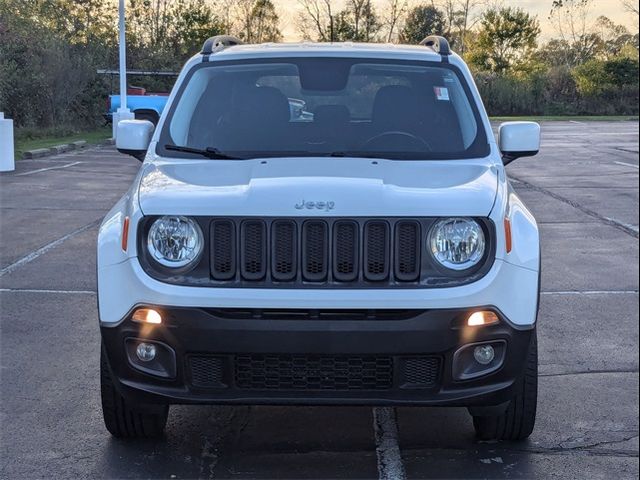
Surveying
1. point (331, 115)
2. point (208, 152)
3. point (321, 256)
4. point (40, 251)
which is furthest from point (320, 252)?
point (40, 251)

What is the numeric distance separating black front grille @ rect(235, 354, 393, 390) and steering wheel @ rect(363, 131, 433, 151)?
56.7 inches

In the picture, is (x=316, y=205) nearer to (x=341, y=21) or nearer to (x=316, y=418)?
(x=316, y=418)

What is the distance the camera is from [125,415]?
176 inches

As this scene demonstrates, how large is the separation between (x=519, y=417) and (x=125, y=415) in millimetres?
1823

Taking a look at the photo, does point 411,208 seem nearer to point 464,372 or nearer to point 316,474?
point 464,372

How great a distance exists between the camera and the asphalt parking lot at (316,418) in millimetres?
4266

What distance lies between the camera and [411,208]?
3.97m

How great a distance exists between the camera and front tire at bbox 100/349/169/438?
434cm

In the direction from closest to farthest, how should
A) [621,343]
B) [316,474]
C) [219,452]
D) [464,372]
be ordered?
[464,372]
[316,474]
[219,452]
[621,343]

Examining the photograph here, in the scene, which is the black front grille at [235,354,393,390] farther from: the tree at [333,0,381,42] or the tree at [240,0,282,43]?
the tree at [240,0,282,43]

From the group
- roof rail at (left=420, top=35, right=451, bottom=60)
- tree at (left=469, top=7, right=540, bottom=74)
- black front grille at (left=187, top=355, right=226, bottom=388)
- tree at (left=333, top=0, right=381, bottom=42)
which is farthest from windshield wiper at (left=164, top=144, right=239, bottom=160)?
tree at (left=469, top=7, right=540, bottom=74)

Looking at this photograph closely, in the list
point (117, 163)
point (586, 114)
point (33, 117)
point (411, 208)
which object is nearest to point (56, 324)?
point (411, 208)

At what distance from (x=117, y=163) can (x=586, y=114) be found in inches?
1134

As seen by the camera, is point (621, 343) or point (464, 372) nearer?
point (464, 372)
